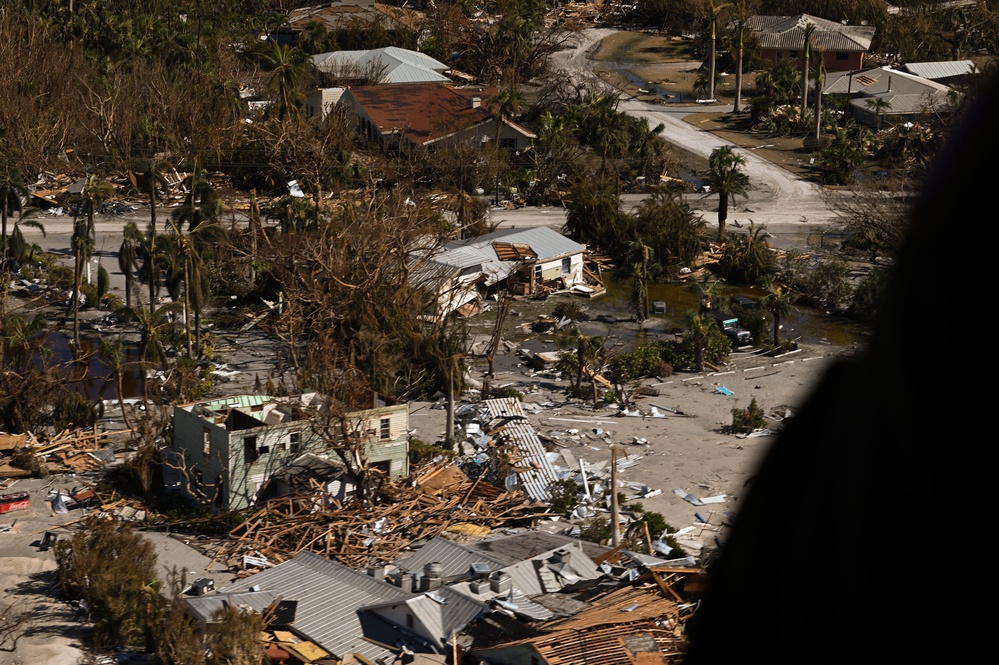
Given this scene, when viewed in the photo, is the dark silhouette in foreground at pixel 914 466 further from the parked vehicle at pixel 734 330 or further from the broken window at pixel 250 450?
the parked vehicle at pixel 734 330

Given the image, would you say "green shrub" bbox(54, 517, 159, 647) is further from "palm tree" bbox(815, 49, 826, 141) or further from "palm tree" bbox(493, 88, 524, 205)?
"palm tree" bbox(815, 49, 826, 141)

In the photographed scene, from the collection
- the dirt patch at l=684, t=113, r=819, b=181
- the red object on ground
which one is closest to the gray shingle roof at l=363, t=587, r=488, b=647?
the red object on ground

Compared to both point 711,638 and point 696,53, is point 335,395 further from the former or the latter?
point 696,53

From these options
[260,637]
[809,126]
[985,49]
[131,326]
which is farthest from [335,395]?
[985,49]

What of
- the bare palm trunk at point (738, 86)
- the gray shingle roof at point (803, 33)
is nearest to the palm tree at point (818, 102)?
the bare palm trunk at point (738, 86)

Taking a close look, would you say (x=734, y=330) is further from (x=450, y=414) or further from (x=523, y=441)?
(x=450, y=414)

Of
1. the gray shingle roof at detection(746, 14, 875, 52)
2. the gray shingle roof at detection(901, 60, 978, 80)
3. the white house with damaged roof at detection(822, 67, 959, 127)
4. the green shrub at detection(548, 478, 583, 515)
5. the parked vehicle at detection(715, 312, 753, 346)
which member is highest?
the gray shingle roof at detection(746, 14, 875, 52)

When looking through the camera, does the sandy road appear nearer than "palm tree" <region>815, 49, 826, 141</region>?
Yes

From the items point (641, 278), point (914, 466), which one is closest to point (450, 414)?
point (641, 278)
